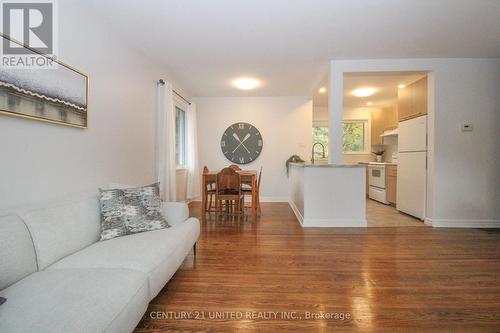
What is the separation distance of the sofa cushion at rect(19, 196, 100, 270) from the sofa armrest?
0.56 metres

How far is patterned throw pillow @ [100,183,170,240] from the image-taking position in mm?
1871

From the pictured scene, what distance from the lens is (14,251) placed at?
1.22 m

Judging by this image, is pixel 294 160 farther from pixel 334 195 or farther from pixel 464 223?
pixel 464 223

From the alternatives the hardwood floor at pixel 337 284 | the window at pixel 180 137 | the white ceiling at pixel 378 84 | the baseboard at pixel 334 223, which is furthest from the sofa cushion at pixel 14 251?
the white ceiling at pixel 378 84

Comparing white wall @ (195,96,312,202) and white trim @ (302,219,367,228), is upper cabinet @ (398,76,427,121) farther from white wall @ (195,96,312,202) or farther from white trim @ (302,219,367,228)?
white trim @ (302,219,367,228)

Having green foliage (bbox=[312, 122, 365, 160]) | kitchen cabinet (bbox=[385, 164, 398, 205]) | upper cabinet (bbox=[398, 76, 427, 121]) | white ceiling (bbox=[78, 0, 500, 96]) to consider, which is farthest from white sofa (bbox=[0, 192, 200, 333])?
green foliage (bbox=[312, 122, 365, 160])

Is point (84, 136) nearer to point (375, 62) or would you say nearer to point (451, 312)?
point (451, 312)

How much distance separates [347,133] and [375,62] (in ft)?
11.4

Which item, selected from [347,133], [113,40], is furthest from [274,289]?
[347,133]

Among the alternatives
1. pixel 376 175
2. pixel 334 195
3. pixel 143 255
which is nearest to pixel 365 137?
pixel 376 175

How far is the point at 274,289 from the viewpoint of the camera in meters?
1.83

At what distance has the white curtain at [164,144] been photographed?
3.71 m

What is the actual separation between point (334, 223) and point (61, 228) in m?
3.25

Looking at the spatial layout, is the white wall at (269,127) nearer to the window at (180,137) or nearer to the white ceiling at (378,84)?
the window at (180,137)
